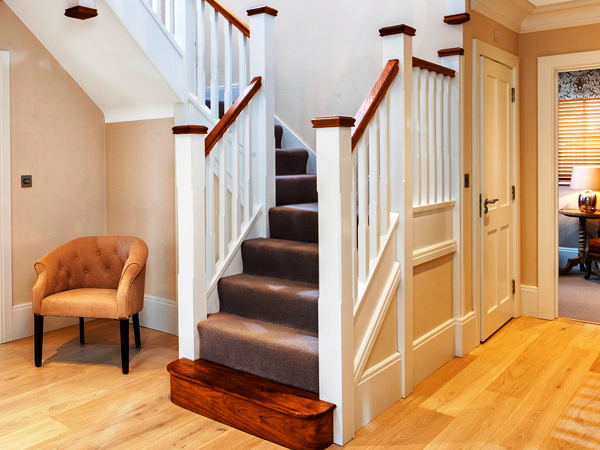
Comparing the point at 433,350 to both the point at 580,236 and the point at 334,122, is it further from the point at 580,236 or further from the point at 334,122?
the point at 580,236

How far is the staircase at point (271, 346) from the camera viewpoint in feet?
8.11

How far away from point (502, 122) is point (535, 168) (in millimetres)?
541

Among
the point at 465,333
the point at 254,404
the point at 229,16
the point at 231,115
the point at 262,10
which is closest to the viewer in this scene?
the point at 254,404

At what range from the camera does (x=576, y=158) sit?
6473 mm

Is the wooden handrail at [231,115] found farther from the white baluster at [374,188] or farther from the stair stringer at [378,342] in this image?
the stair stringer at [378,342]

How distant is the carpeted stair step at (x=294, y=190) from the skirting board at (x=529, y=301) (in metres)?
1.89

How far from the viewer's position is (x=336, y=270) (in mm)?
2426

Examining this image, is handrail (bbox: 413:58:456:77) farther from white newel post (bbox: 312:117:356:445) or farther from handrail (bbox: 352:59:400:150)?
white newel post (bbox: 312:117:356:445)

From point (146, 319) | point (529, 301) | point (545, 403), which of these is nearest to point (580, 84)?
point (529, 301)

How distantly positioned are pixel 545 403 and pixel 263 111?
235cm

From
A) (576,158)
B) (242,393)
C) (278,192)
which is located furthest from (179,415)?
(576,158)

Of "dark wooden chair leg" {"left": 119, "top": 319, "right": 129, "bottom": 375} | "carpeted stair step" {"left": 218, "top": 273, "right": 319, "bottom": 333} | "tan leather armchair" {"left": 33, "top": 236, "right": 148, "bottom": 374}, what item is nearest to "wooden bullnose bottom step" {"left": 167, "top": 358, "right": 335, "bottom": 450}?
"carpeted stair step" {"left": 218, "top": 273, "right": 319, "bottom": 333}

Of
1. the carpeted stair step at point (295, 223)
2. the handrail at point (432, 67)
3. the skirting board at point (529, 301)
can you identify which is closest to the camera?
the handrail at point (432, 67)

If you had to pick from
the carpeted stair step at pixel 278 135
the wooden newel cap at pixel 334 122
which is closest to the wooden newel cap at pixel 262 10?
the carpeted stair step at pixel 278 135
